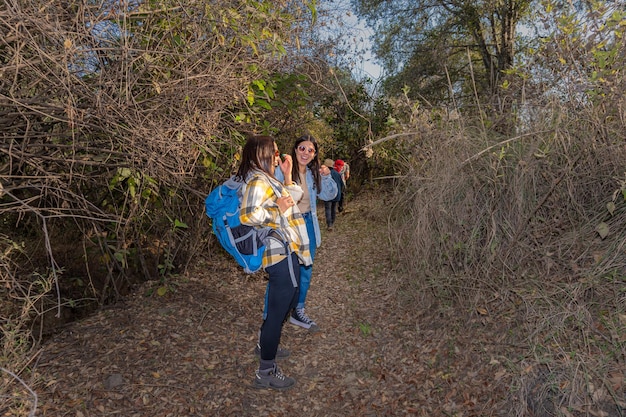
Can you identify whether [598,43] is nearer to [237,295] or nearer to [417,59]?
[237,295]

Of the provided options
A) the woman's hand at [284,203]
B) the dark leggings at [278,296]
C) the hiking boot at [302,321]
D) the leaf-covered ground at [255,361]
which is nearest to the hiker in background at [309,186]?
the hiking boot at [302,321]

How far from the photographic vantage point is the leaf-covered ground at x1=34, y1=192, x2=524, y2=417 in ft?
10.4

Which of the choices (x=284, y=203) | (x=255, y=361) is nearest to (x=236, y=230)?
(x=284, y=203)

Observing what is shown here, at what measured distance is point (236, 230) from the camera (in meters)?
3.08

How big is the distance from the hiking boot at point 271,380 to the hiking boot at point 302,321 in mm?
987

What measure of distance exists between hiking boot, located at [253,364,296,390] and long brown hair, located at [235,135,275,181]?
5.01 feet

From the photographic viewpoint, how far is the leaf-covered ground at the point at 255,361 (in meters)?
3.18

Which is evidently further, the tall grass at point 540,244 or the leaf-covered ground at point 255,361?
the leaf-covered ground at point 255,361

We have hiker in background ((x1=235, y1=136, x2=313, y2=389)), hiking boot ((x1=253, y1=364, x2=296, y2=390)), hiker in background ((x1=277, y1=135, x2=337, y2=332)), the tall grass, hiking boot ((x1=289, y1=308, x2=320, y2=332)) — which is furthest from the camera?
hiking boot ((x1=289, y1=308, x2=320, y2=332))

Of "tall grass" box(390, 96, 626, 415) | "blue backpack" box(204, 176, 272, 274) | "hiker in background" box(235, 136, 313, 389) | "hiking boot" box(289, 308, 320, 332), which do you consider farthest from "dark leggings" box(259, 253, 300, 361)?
"tall grass" box(390, 96, 626, 415)

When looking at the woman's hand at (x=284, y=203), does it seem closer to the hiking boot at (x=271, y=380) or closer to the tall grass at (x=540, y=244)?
the hiking boot at (x=271, y=380)

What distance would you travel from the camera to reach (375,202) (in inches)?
396

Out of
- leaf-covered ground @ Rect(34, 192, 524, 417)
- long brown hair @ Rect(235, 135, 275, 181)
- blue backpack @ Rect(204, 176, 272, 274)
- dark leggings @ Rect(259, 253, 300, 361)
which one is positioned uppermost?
long brown hair @ Rect(235, 135, 275, 181)

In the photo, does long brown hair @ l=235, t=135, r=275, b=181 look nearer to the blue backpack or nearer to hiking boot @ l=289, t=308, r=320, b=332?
the blue backpack
